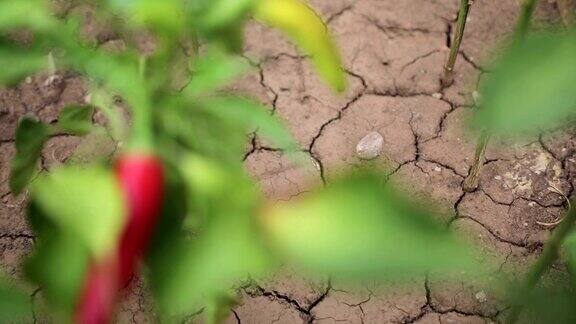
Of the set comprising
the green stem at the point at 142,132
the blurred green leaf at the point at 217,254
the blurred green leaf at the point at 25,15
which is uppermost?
the blurred green leaf at the point at 217,254

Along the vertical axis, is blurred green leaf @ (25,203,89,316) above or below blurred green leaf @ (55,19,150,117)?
above

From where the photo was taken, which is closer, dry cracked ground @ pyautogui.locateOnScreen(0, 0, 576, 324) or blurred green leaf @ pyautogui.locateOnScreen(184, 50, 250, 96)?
blurred green leaf @ pyautogui.locateOnScreen(184, 50, 250, 96)

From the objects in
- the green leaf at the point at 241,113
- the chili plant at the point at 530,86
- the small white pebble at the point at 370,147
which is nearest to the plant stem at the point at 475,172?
the small white pebble at the point at 370,147

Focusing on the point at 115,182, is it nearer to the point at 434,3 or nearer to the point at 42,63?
the point at 42,63

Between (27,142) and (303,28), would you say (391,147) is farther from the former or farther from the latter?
(303,28)

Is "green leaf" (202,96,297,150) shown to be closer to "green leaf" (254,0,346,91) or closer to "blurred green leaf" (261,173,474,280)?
"green leaf" (254,0,346,91)

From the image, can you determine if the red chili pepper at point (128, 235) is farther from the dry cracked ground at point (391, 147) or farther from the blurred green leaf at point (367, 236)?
the dry cracked ground at point (391, 147)

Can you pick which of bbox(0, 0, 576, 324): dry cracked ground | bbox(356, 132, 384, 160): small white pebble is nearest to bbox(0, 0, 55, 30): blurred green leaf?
bbox(0, 0, 576, 324): dry cracked ground
